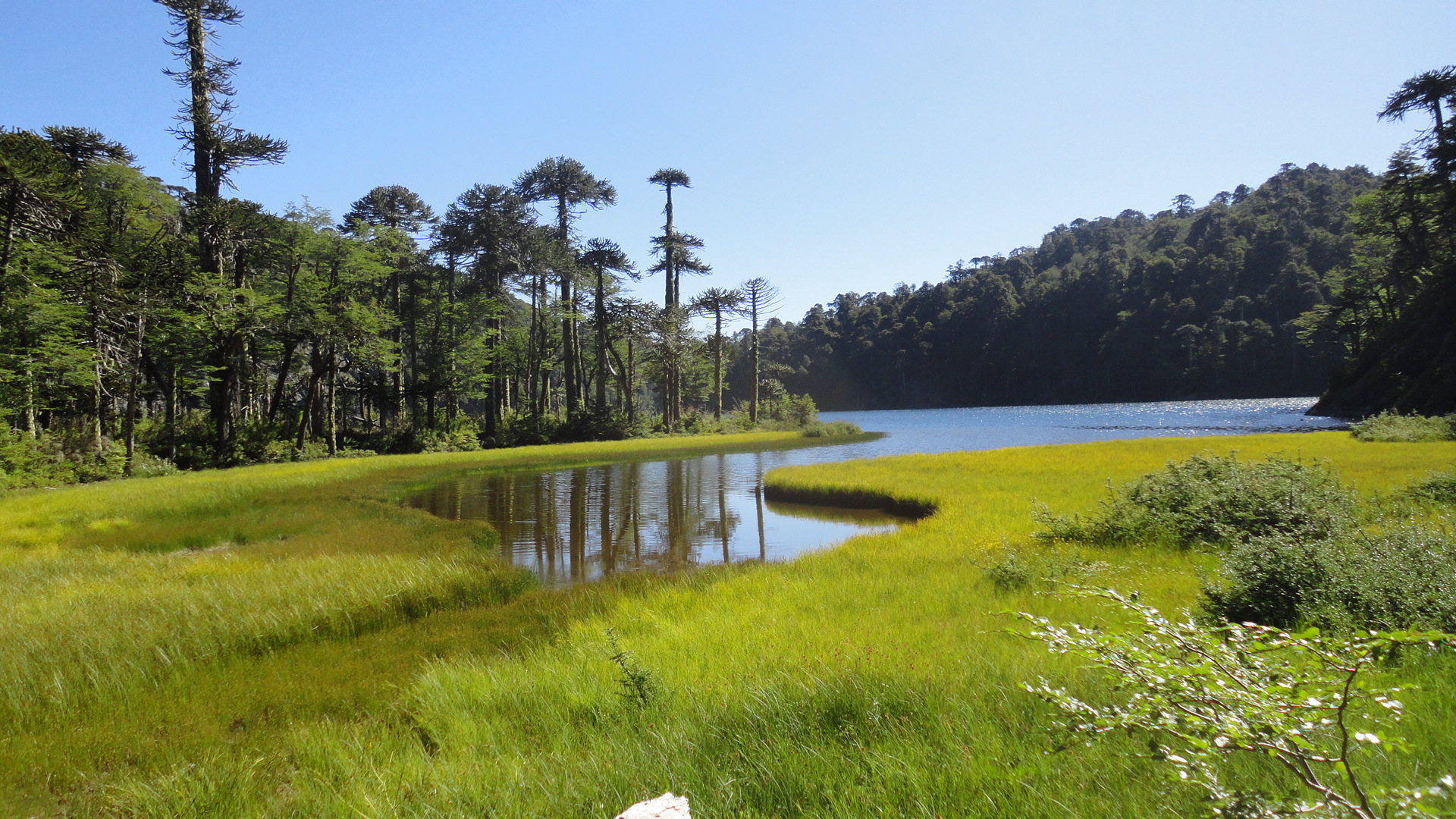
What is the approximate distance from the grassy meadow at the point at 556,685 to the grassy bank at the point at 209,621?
1.6 inches

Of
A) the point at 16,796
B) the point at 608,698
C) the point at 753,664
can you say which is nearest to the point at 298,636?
the point at 16,796

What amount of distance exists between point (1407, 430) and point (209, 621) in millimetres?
30551

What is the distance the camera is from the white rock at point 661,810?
2207 millimetres

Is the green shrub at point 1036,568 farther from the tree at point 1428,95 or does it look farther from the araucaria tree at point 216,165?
the tree at point 1428,95

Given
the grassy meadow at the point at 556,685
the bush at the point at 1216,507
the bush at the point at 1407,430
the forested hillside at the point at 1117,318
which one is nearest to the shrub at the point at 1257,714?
the grassy meadow at the point at 556,685

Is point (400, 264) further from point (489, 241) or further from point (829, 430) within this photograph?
point (829, 430)

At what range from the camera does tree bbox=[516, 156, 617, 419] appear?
1715 inches

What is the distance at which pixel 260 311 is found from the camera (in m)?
Result: 27.7

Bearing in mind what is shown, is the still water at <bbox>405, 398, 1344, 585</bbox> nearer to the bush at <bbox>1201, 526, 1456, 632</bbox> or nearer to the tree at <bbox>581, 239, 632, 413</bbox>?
the bush at <bbox>1201, 526, 1456, 632</bbox>

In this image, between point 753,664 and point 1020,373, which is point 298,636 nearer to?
point 753,664

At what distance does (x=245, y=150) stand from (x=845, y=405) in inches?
4817

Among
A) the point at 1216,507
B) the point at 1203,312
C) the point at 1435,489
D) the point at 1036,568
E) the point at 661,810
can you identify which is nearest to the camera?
the point at 661,810

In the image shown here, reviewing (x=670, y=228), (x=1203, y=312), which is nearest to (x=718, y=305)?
(x=670, y=228)

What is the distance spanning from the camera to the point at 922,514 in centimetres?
1515
